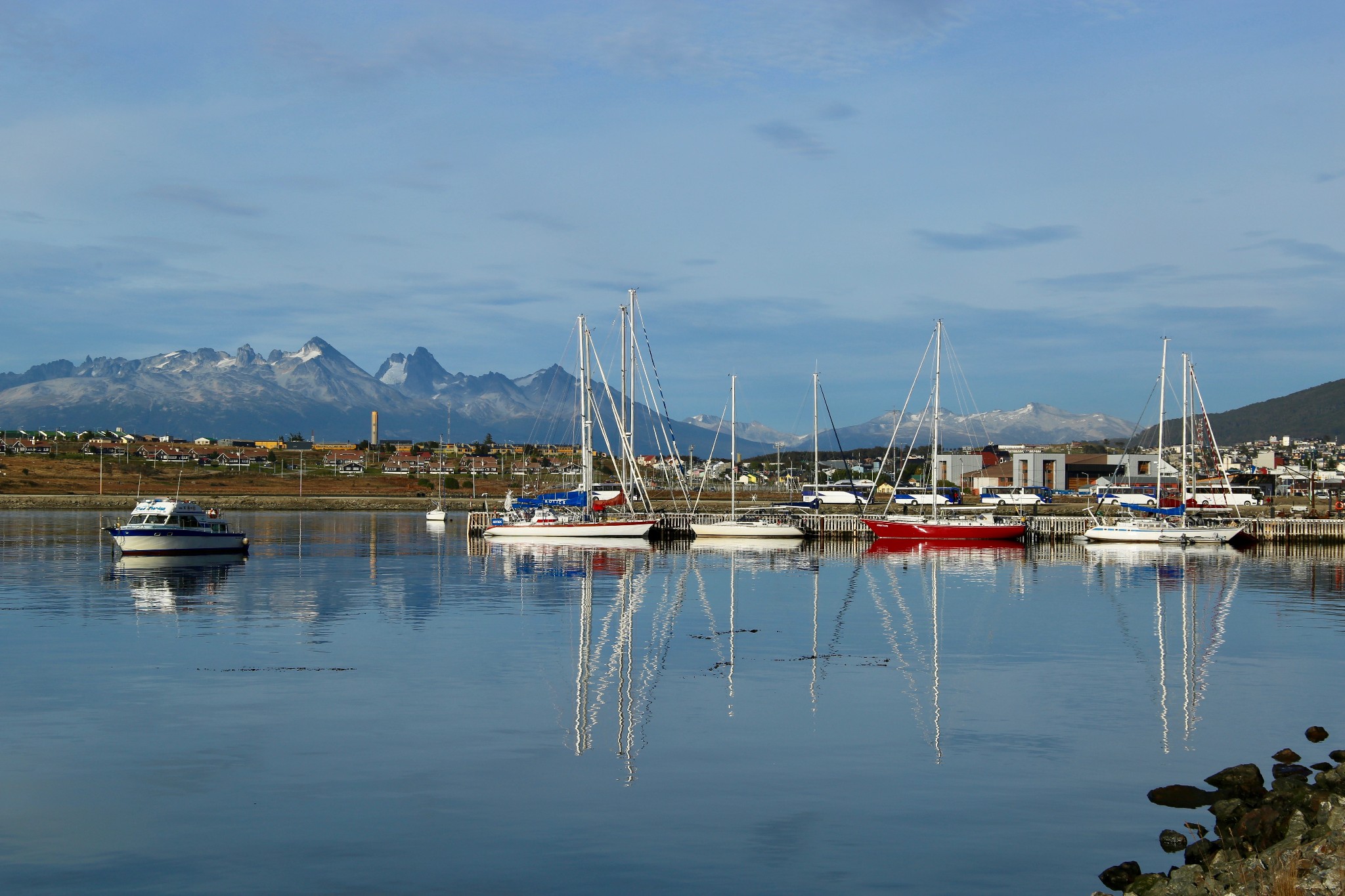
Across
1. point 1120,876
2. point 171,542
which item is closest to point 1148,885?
point 1120,876

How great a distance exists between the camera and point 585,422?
80438 mm

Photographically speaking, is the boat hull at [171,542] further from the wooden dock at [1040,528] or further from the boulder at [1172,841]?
the boulder at [1172,841]

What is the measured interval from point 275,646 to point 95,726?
10846mm

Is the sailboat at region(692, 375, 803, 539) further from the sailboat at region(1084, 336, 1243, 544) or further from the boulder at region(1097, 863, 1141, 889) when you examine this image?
the boulder at region(1097, 863, 1141, 889)

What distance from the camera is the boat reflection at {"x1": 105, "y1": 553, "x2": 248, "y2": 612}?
1822 inches

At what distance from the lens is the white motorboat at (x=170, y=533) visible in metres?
67.0

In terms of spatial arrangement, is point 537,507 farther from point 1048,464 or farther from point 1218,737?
point 1048,464

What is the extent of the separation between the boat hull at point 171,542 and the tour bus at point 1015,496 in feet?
280

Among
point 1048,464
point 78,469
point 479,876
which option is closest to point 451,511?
point 78,469

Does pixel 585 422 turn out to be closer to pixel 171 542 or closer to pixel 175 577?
pixel 171 542

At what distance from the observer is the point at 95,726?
23750 millimetres

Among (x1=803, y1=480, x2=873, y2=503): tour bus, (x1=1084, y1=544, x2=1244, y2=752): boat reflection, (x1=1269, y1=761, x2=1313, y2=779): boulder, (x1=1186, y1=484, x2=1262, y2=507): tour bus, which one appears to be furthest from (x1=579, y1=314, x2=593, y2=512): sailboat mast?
(x1=1269, y1=761, x2=1313, y2=779): boulder

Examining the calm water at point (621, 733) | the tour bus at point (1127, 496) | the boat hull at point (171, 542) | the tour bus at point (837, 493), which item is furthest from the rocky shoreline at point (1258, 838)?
the tour bus at point (837, 493)

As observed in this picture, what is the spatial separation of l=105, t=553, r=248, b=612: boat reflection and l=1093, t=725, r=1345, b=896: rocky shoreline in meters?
35.6
